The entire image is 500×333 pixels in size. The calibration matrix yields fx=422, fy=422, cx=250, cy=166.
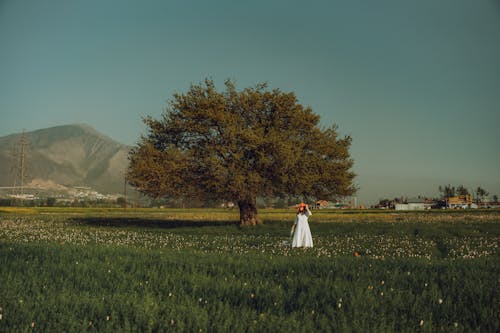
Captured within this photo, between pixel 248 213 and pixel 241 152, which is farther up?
pixel 241 152

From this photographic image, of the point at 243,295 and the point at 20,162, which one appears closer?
the point at 243,295

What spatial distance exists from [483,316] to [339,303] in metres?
2.27

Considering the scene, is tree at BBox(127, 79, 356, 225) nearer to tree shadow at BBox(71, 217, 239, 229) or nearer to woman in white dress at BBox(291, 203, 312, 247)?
tree shadow at BBox(71, 217, 239, 229)

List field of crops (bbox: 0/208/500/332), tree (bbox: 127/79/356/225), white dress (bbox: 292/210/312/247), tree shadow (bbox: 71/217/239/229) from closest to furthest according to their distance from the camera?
1. field of crops (bbox: 0/208/500/332)
2. white dress (bbox: 292/210/312/247)
3. tree (bbox: 127/79/356/225)
4. tree shadow (bbox: 71/217/239/229)

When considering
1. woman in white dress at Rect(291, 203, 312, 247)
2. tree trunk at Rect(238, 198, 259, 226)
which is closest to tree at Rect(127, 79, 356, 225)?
tree trunk at Rect(238, 198, 259, 226)

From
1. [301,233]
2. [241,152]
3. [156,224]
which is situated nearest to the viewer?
[301,233]

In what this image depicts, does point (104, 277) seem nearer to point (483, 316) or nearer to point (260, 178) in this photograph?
point (483, 316)

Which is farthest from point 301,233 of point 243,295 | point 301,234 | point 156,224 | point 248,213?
point 156,224

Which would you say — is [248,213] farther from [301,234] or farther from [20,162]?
[20,162]

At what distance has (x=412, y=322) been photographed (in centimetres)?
648

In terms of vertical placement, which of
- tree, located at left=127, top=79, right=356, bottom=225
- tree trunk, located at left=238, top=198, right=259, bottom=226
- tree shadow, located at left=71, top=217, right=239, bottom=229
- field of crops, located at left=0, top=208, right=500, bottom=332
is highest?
tree, located at left=127, top=79, right=356, bottom=225

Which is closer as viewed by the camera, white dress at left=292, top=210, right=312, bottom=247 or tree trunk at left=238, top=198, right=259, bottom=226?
white dress at left=292, top=210, right=312, bottom=247

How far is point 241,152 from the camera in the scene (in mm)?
34750

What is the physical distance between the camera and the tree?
34.2m
